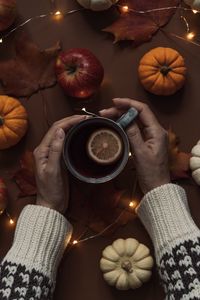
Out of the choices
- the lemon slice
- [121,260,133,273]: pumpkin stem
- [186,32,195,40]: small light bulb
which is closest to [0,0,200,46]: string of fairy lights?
[186,32,195,40]: small light bulb

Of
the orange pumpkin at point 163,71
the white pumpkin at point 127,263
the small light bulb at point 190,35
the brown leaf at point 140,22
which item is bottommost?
the white pumpkin at point 127,263

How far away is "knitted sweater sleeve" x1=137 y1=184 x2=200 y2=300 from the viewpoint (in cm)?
90

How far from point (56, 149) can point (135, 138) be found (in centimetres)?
18

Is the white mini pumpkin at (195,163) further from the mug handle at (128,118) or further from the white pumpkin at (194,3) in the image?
the white pumpkin at (194,3)

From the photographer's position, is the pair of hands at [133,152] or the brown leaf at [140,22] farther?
the brown leaf at [140,22]

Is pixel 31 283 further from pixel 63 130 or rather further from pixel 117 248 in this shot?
pixel 63 130

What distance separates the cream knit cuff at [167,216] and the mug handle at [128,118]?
0.54ft

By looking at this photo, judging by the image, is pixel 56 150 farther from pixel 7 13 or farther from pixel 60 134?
pixel 7 13

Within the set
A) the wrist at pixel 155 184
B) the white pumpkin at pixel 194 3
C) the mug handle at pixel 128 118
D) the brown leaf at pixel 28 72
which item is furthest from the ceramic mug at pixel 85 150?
the white pumpkin at pixel 194 3

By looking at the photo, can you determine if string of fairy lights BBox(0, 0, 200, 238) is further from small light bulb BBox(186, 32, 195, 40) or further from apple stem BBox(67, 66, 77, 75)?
apple stem BBox(67, 66, 77, 75)

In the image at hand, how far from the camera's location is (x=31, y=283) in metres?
0.92

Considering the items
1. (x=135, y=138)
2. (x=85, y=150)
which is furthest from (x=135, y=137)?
(x=85, y=150)

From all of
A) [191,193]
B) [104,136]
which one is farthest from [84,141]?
[191,193]

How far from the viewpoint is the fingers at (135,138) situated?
994mm
